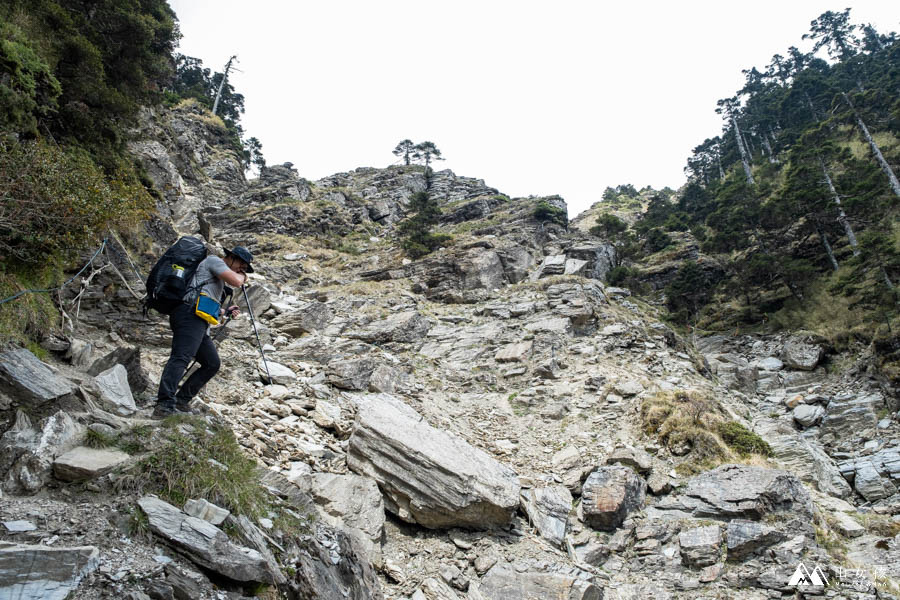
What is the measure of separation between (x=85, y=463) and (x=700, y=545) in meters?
7.97

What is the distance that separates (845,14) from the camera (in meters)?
55.8

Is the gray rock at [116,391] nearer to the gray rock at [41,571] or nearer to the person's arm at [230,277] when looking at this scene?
the person's arm at [230,277]

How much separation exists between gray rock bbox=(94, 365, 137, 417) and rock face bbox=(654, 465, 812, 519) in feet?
27.9

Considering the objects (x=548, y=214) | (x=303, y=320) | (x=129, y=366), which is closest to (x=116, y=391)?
(x=129, y=366)

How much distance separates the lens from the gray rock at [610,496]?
293 inches

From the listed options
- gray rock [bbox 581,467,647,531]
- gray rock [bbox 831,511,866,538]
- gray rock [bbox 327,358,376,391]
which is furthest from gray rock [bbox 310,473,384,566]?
gray rock [bbox 831,511,866,538]

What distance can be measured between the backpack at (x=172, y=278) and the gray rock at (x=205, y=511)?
2.33 meters

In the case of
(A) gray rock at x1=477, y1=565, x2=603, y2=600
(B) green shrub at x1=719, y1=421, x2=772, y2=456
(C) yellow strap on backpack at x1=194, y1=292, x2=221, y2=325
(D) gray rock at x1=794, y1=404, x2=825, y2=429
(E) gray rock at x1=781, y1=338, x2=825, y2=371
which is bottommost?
(A) gray rock at x1=477, y1=565, x2=603, y2=600

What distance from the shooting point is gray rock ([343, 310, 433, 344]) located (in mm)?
15547

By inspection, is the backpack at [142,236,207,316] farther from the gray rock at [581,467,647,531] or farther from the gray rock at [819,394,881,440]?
the gray rock at [819,394,881,440]

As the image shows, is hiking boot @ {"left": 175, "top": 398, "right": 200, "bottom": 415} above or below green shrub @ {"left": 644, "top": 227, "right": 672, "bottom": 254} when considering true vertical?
below

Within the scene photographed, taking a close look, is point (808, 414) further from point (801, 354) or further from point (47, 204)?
point (47, 204)

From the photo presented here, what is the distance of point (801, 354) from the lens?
18.2 meters

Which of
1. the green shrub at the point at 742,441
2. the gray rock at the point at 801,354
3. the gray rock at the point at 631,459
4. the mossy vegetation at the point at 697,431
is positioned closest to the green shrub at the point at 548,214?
the gray rock at the point at 801,354
